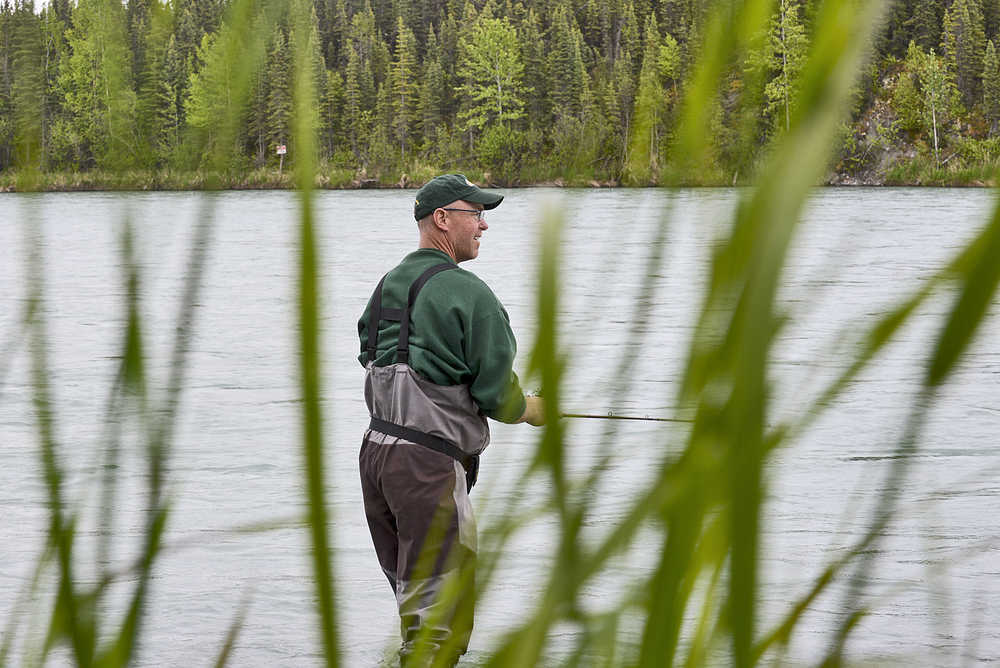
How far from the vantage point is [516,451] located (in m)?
9.71

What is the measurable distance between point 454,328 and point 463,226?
28cm

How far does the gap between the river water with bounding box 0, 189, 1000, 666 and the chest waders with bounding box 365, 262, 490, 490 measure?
1.06 feet

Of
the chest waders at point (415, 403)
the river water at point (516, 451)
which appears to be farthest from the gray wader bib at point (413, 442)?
the river water at point (516, 451)

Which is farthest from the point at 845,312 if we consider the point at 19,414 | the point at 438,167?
the point at 438,167

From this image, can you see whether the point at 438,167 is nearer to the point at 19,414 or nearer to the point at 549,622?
the point at 19,414

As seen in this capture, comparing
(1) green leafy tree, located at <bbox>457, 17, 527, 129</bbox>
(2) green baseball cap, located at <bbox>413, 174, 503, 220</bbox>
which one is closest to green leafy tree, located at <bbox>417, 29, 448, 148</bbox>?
(1) green leafy tree, located at <bbox>457, 17, 527, 129</bbox>

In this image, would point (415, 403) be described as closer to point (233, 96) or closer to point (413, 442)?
point (413, 442)

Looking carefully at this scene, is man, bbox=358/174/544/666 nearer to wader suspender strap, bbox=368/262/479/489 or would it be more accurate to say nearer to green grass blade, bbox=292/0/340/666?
wader suspender strap, bbox=368/262/479/489

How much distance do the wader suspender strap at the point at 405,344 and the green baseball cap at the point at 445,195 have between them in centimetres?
16

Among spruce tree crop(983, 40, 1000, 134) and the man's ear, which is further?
spruce tree crop(983, 40, 1000, 134)

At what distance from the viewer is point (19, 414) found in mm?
12484

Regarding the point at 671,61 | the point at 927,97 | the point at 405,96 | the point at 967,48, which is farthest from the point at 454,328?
the point at 405,96

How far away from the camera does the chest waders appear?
10.9 ft

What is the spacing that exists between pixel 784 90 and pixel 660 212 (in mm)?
64
